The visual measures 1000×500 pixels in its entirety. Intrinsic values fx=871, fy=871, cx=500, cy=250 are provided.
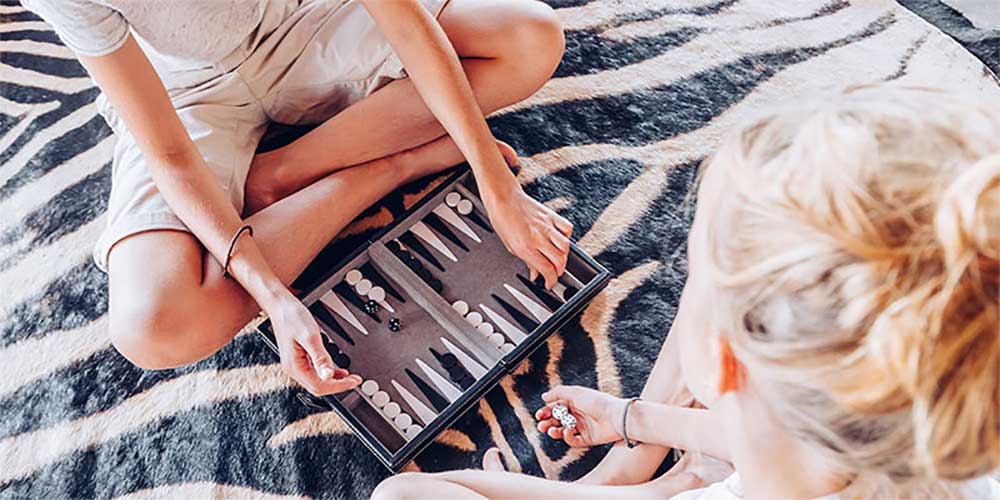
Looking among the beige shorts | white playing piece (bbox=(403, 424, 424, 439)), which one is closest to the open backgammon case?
white playing piece (bbox=(403, 424, 424, 439))

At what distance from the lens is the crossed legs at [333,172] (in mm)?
1161

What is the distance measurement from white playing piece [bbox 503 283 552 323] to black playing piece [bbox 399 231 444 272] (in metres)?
0.12

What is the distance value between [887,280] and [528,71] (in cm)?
92

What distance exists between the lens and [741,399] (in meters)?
0.67

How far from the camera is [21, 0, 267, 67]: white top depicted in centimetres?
103

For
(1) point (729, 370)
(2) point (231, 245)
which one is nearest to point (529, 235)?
(2) point (231, 245)

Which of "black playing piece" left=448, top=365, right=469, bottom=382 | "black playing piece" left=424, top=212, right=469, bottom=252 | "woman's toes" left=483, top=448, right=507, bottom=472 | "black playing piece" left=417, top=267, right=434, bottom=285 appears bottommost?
"woman's toes" left=483, top=448, right=507, bottom=472

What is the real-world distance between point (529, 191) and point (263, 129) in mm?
437

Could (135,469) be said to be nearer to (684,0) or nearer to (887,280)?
(887,280)

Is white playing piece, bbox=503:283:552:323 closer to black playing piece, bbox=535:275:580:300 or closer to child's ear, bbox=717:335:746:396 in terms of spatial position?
black playing piece, bbox=535:275:580:300

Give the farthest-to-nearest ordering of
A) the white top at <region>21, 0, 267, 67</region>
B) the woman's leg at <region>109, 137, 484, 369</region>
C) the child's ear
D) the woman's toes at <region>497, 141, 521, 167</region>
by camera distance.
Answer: the woman's toes at <region>497, 141, 521, 167</region>, the woman's leg at <region>109, 137, 484, 369</region>, the white top at <region>21, 0, 267, 67</region>, the child's ear

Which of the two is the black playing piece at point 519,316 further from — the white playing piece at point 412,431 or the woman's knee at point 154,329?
the woman's knee at point 154,329

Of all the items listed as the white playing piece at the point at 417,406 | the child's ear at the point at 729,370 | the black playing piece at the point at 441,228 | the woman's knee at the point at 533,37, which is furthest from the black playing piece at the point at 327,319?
the child's ear at the point at 729,370

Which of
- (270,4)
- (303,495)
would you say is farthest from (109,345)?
(270,4)
